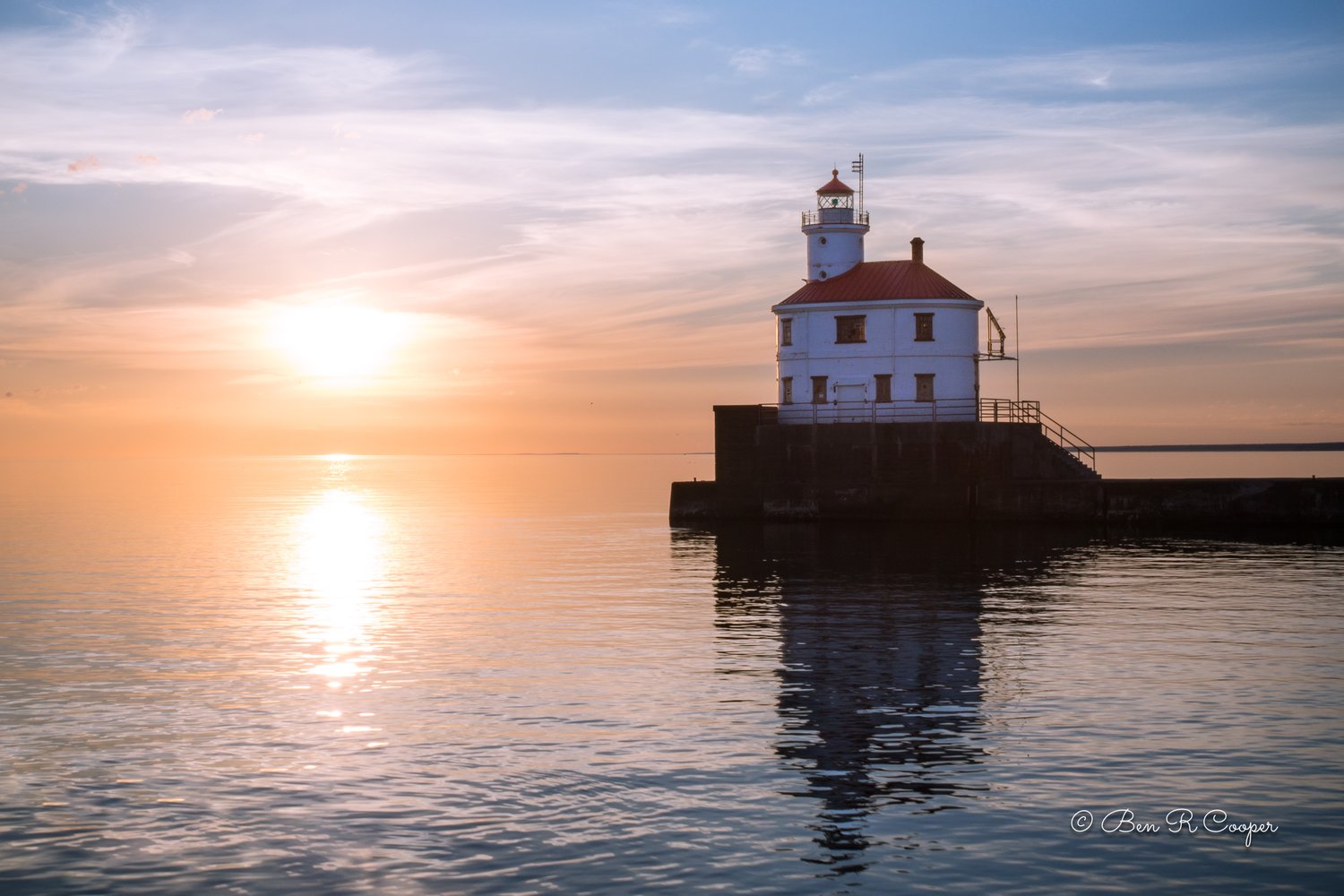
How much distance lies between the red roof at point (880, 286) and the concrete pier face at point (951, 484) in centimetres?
570

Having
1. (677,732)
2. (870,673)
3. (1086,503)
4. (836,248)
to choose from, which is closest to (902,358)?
(836,248)

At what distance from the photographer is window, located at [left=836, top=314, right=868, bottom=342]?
52.3m

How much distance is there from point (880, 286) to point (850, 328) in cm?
234

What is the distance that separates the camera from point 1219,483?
48.5 meters

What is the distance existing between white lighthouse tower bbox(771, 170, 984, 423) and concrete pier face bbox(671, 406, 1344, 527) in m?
1.91

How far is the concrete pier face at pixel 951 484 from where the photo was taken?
4750cm

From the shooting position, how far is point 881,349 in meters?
52.0

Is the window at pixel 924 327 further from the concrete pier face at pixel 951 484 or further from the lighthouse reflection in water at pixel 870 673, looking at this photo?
the lighthouse reflection in water at pixel 870 673

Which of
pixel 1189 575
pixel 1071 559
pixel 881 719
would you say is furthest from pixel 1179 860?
pixel 1071 559

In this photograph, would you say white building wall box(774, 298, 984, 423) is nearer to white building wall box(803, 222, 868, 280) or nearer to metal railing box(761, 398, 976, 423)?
metal railing box(761, 398, 976, 423)

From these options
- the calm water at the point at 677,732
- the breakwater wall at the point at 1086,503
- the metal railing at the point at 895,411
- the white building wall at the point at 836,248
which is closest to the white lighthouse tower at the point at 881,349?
the metal railing at the point at 895,411

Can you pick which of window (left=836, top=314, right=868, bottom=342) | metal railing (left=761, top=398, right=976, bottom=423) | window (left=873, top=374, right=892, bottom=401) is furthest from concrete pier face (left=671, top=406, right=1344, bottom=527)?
window (left=836, top=314, right=868, bottom=342)

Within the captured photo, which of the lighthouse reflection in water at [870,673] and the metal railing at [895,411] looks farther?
the metal railing at [895,411]

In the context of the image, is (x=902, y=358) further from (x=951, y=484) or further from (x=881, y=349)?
(x=951, y=484)
